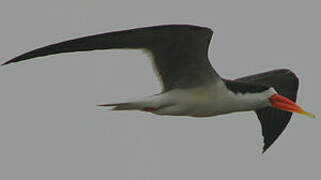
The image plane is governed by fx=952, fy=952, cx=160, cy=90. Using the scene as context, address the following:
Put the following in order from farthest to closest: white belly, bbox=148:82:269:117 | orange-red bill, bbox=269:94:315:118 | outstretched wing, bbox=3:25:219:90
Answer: orange-red bill, bbox=269:94:315:118
white belly, bbox=148:82:269:117
outstretched wing, bbox=3:25:219:90

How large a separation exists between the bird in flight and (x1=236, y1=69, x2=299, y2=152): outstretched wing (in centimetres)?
64

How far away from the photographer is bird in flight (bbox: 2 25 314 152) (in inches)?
337

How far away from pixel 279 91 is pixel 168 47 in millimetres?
2820

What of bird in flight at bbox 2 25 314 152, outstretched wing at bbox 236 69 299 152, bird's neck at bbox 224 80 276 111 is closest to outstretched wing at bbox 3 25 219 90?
bird in flight at bbox 2 25 314 152

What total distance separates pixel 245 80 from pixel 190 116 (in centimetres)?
146

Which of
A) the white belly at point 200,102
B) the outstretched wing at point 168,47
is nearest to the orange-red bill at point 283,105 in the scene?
the white belly at point 200,102

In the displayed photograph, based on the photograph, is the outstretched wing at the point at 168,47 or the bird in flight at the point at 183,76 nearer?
the outstretched wing at the point at 168,47

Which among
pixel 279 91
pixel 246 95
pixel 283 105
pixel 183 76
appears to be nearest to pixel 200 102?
pixel 183 76

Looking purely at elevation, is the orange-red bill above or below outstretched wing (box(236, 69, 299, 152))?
above

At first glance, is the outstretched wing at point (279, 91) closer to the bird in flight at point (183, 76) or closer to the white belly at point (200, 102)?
the bird in flight at point (183, 76)

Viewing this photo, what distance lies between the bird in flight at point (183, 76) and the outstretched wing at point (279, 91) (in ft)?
2.10

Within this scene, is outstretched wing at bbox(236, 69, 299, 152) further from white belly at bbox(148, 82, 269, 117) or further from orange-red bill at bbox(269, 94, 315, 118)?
white belly at bbox(148, 82, 269, 117)

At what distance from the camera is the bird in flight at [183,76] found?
28.1 ft

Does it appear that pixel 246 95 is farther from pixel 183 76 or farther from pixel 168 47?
pixel 168 47
